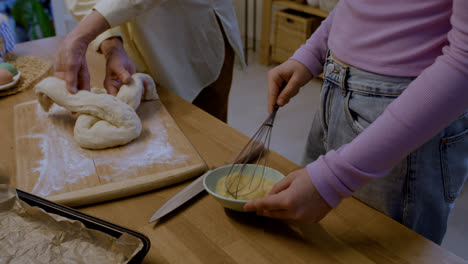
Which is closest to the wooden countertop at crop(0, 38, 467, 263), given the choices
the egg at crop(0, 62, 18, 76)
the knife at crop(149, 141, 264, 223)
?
the knife at crop(149, 141, 264, 223)

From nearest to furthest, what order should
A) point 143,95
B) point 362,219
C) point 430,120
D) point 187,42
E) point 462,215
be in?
point 430,120 → point 362,219 → point 143,95 → point 187,42 → point 462,215

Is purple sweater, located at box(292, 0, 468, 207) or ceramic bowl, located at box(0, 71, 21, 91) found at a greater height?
purple sweater, located at box(292, 0, 468, 207)

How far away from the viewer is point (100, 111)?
0.92 m

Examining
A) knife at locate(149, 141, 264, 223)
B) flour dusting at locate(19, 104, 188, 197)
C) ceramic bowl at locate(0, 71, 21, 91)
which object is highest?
knife at locate(149, 141, 264, 223)

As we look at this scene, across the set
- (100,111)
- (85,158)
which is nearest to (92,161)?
(85,158)

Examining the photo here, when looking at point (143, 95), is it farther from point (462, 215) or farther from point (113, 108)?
point (462, 215)

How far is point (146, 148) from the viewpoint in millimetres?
876

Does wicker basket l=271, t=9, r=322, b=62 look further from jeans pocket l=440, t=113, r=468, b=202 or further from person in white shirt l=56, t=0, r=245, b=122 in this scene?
jeans pocket l=440, t=113, r=468, b=202

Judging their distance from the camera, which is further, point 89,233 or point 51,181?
point 51,181

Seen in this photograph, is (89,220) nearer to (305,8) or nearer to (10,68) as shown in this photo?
(10,68)

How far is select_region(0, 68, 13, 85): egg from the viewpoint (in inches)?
43.7

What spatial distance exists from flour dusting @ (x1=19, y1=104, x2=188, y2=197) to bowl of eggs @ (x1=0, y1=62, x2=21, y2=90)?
0.26m

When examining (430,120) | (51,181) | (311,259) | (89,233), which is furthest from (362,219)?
(51,181)

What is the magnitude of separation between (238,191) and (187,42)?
696mm
